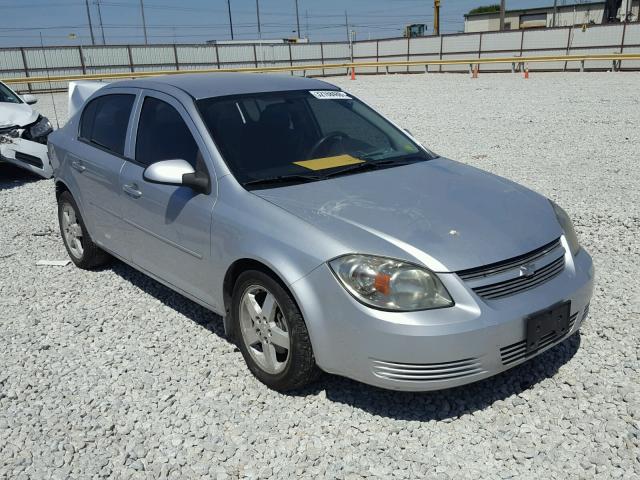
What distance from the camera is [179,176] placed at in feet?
11.7

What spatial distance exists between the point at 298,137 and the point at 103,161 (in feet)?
5.30

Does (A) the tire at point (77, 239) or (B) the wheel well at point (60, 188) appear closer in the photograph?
(A) the tire at point (77, 239)

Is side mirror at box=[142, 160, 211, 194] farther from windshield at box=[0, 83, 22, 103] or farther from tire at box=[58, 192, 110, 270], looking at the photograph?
windshield at box=[0, 83, 22, 103]

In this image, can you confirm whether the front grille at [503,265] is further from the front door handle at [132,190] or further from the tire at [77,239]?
the tire at [77,239]

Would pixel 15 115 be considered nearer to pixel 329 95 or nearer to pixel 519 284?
pixel 329 95

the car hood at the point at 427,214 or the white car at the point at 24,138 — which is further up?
the car hood at the point at 427,214

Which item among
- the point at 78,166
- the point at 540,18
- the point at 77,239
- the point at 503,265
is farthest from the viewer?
the point at 540,18

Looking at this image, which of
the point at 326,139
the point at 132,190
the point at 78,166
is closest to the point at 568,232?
the point at 326,139

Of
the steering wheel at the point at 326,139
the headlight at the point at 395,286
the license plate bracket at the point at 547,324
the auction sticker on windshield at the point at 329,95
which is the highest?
the auction sticker on windshield at the point at 329,95

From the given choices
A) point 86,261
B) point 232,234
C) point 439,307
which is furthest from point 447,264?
point 86,261

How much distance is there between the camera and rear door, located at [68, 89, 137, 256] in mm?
4465

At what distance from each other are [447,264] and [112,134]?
3.01 metres

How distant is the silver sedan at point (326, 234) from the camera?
111 inches

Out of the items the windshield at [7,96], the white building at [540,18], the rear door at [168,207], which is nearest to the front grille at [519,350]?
the rear door at [168,207]
